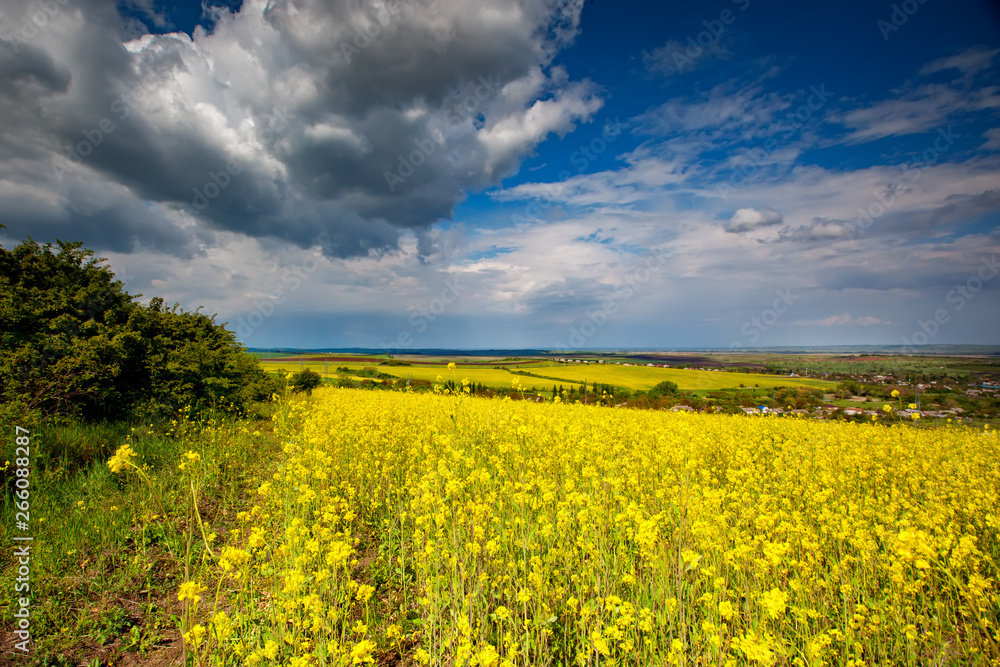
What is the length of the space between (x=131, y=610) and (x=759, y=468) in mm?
7948

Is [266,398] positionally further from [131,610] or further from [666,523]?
[666,523]

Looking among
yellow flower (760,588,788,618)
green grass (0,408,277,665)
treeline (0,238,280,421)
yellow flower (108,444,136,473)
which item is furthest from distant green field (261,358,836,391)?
yellow flower (760,588,788,618)

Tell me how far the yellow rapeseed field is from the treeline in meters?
4.98

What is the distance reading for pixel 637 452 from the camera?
18.8 feet

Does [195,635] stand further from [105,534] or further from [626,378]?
[626,378]

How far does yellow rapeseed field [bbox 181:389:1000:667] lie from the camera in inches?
97.3

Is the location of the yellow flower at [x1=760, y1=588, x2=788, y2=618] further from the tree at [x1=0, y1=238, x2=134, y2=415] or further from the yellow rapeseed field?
the tree at [x1=0, y1=238, x2=134, y2=415]

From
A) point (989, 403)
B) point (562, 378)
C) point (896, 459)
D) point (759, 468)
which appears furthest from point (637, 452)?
point (562, 378)

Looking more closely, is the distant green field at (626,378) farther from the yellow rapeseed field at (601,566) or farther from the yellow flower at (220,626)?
the yellow flower at (220,626)

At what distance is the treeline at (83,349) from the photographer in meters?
6.76

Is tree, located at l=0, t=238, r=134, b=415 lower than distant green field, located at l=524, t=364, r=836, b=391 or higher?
→ higher

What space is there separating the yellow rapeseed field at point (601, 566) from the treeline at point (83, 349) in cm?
498

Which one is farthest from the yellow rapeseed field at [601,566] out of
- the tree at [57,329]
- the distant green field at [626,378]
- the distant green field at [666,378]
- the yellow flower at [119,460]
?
the distant green field at [666,378]

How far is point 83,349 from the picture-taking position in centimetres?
750
